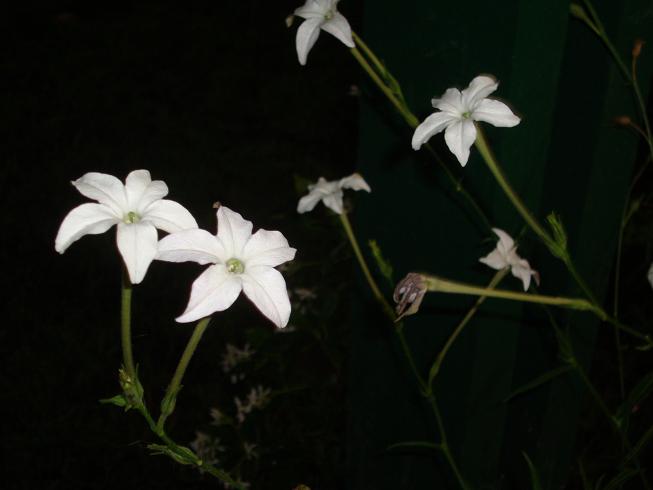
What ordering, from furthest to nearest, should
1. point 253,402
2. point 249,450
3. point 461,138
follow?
point 253,402 < point 249,450 < point 461,138

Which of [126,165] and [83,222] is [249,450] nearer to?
[83,222]

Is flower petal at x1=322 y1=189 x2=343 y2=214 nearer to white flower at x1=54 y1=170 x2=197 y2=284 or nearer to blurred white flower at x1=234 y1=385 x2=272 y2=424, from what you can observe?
white flower at x1=54 y1=170 x2=197 y2=284

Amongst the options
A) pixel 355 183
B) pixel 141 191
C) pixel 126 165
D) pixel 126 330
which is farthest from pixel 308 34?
pixel 126 165

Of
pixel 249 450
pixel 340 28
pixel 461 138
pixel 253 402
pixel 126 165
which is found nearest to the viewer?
pixel 461 138

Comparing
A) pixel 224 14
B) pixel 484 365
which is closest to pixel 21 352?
pixel 484 365

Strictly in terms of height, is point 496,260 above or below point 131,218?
below

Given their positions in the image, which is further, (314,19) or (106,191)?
(314,19)

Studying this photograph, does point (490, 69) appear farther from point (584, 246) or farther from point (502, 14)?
point (584, 246)
